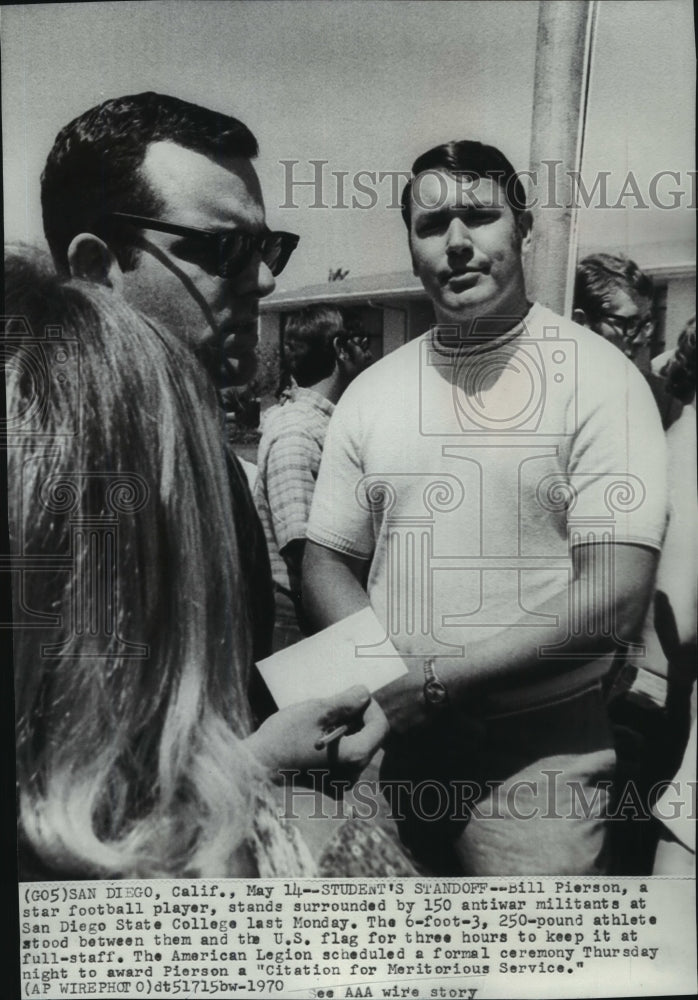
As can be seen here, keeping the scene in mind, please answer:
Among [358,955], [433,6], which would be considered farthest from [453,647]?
[433,6]

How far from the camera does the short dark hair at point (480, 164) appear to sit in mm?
3301

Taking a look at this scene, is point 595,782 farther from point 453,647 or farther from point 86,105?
point 86,105

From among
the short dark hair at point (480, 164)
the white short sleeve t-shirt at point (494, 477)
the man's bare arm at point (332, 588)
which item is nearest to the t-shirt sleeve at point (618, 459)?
the white short sleeve t-shirt at point (494, 477)

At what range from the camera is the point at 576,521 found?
3.29m

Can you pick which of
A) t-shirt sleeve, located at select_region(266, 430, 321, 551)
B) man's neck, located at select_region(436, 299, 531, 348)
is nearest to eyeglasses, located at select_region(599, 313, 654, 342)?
man's neck, located at select_region(436, 299, 531, 348)

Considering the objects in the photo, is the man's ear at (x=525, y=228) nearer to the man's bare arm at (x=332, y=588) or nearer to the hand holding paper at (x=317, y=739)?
the man's bare arm at (x=332, y=588)

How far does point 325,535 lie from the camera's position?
11.0 feet

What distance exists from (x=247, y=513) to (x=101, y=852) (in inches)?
42.0

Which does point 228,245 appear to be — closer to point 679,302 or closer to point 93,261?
point 93,261

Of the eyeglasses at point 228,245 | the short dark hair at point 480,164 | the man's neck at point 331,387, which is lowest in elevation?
the man's neck at point 331,387

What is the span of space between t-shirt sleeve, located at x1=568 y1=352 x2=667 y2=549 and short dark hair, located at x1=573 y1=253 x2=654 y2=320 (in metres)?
0.15

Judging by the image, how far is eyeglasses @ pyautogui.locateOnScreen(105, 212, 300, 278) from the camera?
10.9ft

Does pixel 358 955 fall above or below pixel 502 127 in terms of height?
below

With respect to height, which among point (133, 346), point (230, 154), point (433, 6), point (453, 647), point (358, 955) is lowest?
point (358, 955)
